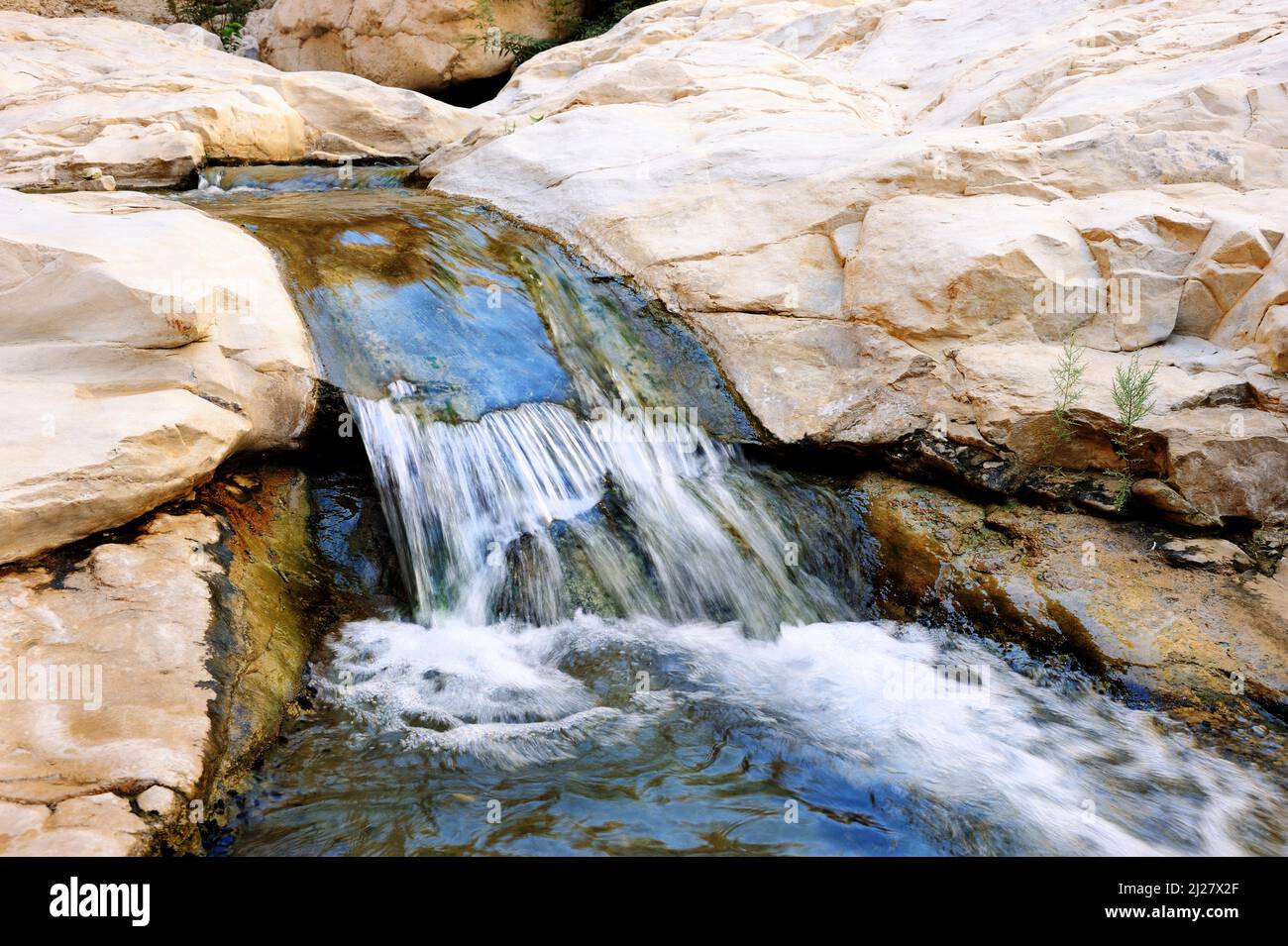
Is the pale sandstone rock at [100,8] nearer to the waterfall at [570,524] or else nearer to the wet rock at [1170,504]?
the waterfall at [570,524]

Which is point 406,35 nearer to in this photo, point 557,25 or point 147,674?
point 557,25

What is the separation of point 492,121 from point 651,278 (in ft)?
13.0

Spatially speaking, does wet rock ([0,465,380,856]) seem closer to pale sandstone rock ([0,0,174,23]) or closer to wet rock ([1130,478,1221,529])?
wet rock ([1130,478,1221,529])

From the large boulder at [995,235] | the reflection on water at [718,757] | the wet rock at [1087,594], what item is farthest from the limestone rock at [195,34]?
the wet rock at [1087,594]

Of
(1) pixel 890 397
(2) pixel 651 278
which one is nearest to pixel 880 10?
(2) pixel 651 278

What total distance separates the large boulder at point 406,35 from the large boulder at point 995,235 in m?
6.66

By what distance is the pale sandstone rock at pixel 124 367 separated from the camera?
3689 millimetres

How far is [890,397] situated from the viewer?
17.3 ft

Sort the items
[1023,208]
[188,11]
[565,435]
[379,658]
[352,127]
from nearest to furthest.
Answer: [379,658] < [565,435] < [1023,208] < [352,127] < [188,11]

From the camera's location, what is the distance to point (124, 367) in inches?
169

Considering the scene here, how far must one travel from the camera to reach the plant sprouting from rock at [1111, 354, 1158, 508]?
462cm

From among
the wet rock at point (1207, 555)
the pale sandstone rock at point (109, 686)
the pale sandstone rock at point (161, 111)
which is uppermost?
the pale sandstone rock at point (161, 111)
